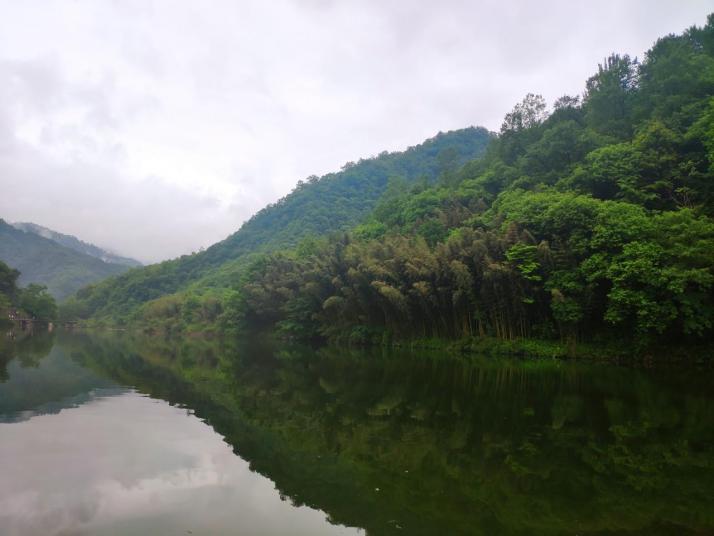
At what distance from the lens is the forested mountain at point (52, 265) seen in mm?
166875

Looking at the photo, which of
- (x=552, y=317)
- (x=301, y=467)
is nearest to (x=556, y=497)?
(x=301, y=467)

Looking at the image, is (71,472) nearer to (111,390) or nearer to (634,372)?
(111,390)

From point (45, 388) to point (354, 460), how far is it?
36.5 ft

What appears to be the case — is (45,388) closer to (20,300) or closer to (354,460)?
(354,460)

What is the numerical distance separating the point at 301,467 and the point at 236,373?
41.0ft

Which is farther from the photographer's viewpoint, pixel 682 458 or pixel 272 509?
pixel 682 458

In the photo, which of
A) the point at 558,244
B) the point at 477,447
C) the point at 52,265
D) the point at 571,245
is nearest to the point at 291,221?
the point at 558,244

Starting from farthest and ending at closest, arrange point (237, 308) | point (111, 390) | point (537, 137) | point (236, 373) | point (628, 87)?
point (237, 308) → point (537, 137) → point (628, 87) → point (236, 373) → point (111, 390)

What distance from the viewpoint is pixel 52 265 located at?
18050cm

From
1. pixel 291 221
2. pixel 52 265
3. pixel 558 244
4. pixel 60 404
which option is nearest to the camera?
pixel 60 404

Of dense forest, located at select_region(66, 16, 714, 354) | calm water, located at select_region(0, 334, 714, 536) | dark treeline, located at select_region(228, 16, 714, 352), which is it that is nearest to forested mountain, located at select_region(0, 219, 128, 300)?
dense forest, located at select_region(66, 16, 714, 354)

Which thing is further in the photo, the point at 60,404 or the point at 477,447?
the point at 60,404

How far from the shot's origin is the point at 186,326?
6962cm

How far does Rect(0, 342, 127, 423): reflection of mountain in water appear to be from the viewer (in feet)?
35.5
